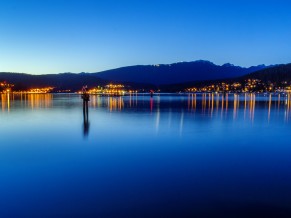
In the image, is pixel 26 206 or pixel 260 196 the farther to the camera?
pixel 260 196

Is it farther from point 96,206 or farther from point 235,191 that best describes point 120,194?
point 235,191

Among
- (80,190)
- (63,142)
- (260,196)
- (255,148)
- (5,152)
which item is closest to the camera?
(260,196)

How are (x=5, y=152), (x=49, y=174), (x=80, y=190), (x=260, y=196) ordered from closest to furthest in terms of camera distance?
1. (x=260, y=196)
2. (x=80, y=190)
3. (x=49, y=174)
4. (x=5, y=152)

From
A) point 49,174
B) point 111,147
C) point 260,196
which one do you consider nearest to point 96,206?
point 49,174

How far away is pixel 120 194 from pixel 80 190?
113 centimetres

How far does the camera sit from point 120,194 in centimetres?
780

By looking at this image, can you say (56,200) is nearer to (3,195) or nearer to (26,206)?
(26,206)

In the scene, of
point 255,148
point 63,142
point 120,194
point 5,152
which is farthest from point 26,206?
point 255,148

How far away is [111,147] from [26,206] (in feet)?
25.5

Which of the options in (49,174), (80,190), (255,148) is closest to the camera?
(80,190)

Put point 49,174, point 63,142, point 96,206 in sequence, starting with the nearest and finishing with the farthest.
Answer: point 96,206 < point 49,174 < point 63,142

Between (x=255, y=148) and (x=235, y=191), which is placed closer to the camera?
(x=235, y=191)

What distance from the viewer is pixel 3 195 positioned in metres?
7.75

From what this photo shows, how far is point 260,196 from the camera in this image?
25.0 feet
